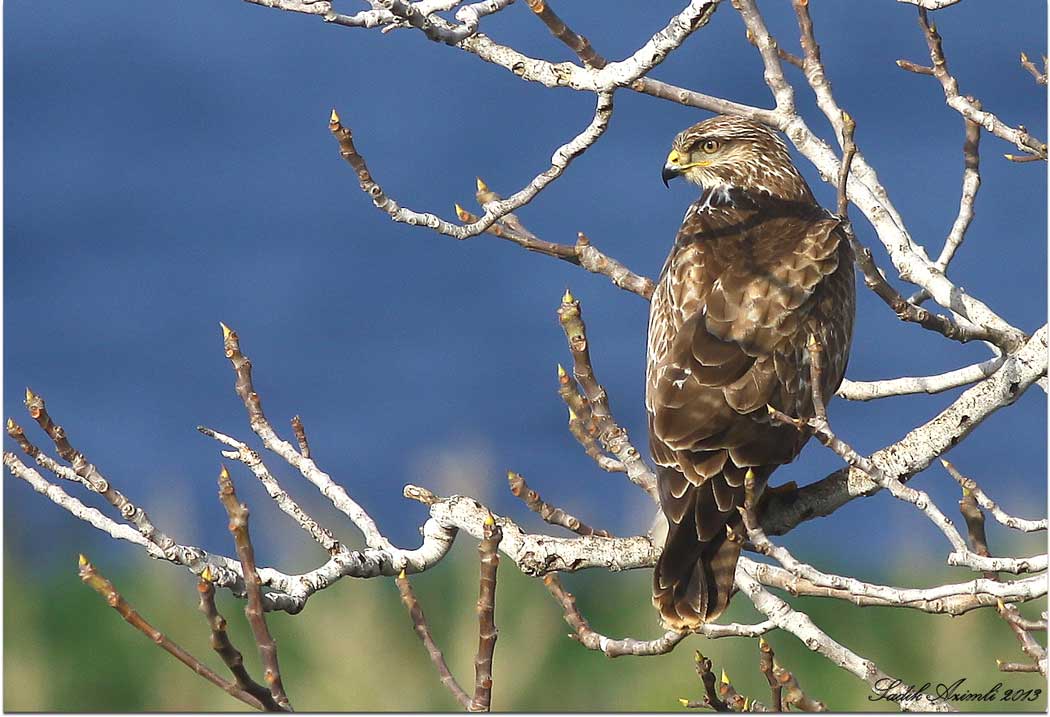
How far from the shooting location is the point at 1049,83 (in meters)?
4.75

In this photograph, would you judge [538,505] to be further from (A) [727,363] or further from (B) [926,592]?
(B) [926,592]

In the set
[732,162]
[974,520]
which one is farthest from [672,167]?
[974,520]

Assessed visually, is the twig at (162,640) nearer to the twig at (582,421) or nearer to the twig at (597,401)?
the twig at (597,401)

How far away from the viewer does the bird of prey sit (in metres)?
5.21

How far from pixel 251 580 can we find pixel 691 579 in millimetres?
2277

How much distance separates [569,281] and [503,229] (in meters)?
24.0

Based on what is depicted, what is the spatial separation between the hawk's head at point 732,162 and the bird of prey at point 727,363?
367 millimetres

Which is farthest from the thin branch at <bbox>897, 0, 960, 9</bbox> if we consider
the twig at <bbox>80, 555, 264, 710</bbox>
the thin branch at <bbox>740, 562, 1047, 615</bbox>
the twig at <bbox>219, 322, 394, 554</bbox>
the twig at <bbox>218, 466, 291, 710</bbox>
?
the twig at <bbox>80, 555, 264, 710</bbox>

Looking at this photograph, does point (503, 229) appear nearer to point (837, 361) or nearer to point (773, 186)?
point (837, 361)

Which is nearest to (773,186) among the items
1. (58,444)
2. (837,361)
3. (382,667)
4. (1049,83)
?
(837,361)

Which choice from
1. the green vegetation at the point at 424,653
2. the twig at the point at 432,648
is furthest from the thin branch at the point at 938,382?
the green vegetation at the point at 424,653

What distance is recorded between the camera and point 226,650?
302 centimetres

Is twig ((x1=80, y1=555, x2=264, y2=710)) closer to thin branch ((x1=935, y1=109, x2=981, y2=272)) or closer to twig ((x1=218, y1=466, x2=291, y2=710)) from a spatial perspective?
twig ((x1=218, y1=466, x2=291, y2=710))

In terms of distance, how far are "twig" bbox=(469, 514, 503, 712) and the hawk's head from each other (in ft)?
12.8
